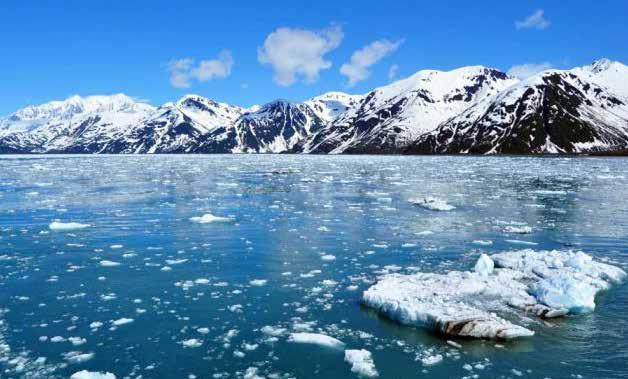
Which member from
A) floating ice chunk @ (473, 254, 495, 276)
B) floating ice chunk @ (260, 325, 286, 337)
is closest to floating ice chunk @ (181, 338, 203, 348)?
floating ice chunk @ (260, 325, 286, 337)

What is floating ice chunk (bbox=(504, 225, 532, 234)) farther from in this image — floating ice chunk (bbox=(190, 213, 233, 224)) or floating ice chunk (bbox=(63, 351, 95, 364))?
floating ice chunk (bbox=(63, 351, 95, 364))

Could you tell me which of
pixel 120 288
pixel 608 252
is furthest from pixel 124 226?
pixel 608 252

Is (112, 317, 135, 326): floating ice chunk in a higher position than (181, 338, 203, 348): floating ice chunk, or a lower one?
higher

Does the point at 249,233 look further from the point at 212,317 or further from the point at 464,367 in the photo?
the point at 464,367

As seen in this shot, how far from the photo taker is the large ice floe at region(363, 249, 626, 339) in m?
12.2

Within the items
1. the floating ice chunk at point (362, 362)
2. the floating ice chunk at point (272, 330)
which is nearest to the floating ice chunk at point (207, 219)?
the floating ice chunk at point (272, 330)

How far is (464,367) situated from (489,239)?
1333cm

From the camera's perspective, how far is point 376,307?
1388 centimetres

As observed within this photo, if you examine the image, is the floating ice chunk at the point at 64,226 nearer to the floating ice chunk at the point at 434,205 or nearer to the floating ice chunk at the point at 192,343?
the floating ice chunk at the point at 192,343

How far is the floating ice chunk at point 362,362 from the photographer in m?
10.2

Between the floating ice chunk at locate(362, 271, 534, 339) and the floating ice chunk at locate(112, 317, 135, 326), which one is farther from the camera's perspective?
the floating ice chunk at locate(112, 317, 135, 326)

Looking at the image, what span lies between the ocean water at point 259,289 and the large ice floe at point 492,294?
0.38 m

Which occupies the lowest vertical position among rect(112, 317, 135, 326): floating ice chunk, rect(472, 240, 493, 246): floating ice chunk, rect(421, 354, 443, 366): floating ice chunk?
rect(421, 354, 443, 366): floating ice chunk

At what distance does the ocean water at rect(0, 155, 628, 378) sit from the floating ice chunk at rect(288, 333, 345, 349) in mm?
204
